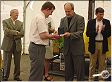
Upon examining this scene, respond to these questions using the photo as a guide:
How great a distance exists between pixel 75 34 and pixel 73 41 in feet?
0.57

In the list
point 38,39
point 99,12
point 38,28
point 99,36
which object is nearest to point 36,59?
point 38,39

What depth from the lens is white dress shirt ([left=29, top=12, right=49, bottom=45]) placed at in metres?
3.98

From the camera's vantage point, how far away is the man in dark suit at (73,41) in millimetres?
4492

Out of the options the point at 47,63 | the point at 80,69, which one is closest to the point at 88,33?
the point at 80,69

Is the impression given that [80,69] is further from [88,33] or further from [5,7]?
[5,7]

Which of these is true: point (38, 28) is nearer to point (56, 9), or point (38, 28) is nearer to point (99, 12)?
point (99, 12)

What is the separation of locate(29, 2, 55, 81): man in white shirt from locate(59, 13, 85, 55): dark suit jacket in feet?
1.81

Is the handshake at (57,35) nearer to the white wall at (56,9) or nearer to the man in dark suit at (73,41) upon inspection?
the man in dark suit at (73,41)

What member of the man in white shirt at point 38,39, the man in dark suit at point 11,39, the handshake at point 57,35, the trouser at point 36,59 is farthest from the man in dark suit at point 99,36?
the man in dark suit at point 11,39

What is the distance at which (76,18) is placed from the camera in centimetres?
453

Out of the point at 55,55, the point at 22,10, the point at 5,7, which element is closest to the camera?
the point at 55,55

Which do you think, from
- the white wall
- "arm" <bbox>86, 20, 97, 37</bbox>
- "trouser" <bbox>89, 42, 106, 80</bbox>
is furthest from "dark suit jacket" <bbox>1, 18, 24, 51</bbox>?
the white wall

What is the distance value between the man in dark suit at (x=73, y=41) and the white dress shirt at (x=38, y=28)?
19.8 inches

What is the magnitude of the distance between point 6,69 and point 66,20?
5.30 ft
